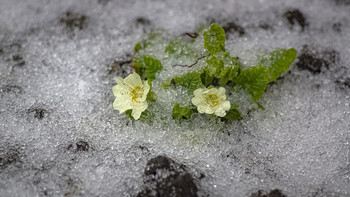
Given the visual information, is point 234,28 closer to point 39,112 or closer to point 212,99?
point 212,99

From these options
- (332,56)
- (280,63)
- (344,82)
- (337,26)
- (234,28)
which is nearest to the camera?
(280,63)

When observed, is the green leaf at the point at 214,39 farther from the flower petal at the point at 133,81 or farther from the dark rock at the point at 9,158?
the dark rock at the point at 9,158

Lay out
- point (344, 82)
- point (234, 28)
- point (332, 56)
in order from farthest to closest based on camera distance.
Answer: point (234, 28) → point (332, 56) → point (344, 82)

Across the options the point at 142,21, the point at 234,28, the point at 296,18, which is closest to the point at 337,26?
the point at 296,18

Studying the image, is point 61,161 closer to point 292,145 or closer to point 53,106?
point 53,106

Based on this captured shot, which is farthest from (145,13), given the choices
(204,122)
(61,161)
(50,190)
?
(50,190)

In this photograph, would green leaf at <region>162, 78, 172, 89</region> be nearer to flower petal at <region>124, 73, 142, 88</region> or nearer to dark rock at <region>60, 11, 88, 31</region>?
flower petal at <region>124, 73, 142, 88</region>

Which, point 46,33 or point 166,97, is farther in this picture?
point 46,33
